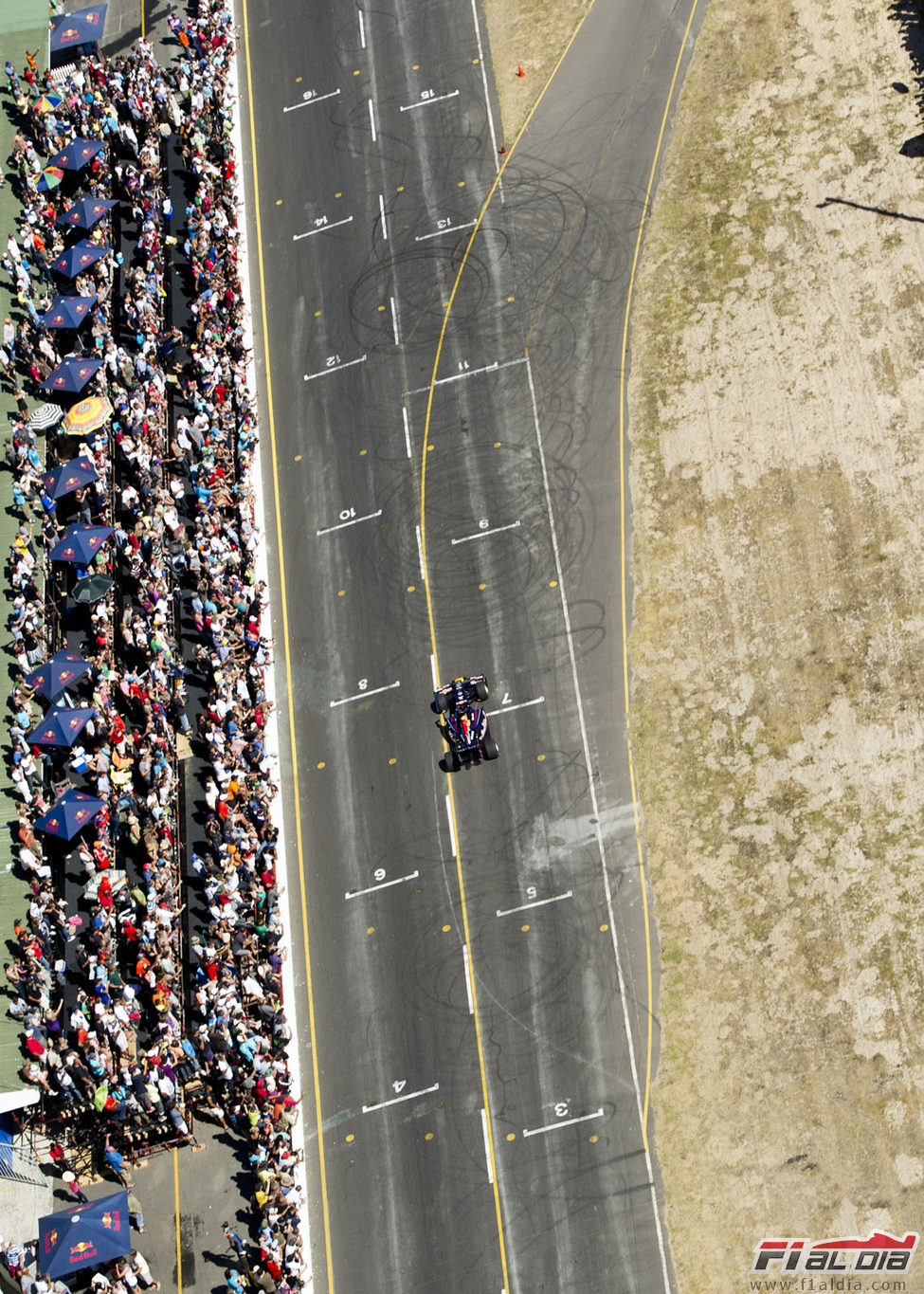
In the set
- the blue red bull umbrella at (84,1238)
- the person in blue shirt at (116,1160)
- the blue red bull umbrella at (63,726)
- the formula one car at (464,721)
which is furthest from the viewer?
the blue red bull umbrella at (63,726)

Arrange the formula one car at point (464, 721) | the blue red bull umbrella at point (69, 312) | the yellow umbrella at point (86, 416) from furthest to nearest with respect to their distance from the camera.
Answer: the blue red bull umbrella at point (69, 312) < the yellow umbrella at point (86, 416) < the formula one car at point (464, 721)

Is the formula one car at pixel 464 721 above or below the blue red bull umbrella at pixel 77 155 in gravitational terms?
below

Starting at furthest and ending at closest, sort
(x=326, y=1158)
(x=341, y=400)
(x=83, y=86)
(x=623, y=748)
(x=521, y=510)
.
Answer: (x=83, y=86) < (x=341, y=400) < (x=521, y=510) < (x=623, y=748) < (x=326, y=1158)

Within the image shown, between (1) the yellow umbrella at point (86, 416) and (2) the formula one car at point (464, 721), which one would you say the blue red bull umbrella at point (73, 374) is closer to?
(1) the yellow umbrella at point (86, 416)

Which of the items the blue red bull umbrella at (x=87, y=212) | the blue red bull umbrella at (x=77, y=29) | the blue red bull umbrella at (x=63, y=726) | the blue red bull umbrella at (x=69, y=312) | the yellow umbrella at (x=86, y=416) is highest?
the blue red bull umbrella at (x=77, y=29)

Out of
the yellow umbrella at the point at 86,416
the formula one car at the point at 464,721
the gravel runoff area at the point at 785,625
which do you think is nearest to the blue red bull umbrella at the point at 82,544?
the yellow umbrella at the point at 86,416

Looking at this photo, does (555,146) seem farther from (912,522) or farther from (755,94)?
(912,522)

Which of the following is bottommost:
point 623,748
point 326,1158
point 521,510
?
point 326,1158

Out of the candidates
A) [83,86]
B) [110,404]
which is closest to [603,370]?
[110,404]
